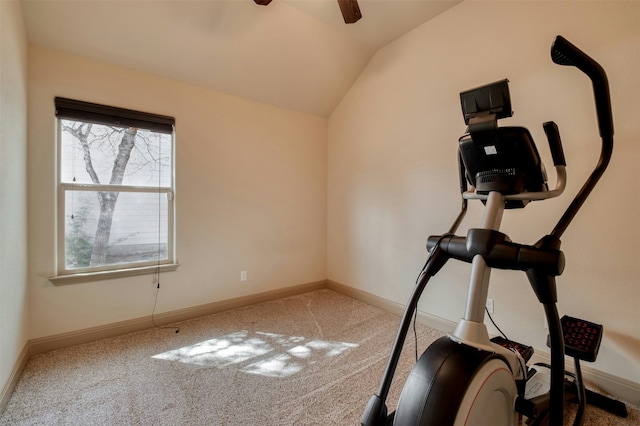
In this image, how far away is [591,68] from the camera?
42.3 inches

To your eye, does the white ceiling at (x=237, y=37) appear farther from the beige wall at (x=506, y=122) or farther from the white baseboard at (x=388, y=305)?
the white baseboard at (x=388, y=305)

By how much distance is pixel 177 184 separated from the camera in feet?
9.19

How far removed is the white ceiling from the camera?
2.17 metres

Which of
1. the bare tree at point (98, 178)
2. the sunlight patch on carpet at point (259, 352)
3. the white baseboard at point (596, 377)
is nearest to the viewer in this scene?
the white baseboard at point (596, 377)

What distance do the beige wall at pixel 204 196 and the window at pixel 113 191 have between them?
0.31 feet

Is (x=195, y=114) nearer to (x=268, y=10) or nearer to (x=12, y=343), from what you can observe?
(x=268, y=10)

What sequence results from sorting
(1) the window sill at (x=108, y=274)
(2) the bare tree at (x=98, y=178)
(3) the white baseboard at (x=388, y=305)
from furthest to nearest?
(3) the white baseboard at (x=388, y=305)
(2) the bare tree at (x=98, y=178)
(1) the window sill at (x=108, y=274)

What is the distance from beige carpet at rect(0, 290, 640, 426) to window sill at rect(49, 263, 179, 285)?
528 mm

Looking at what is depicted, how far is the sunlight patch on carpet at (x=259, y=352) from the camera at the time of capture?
2.07 meters

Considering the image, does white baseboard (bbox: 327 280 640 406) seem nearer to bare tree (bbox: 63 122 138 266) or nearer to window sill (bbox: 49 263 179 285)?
window sill (bbox: 49 263 179 285)

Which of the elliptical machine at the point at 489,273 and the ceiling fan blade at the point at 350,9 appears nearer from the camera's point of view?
the elliptical machine at the point at 489,273

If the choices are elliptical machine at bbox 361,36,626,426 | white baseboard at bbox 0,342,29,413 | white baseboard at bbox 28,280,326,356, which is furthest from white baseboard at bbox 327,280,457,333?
white baseboard at bbox 0,342,29,413

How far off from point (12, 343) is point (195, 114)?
2204mm

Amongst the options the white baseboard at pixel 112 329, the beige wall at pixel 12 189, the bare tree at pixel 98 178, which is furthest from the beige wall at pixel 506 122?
the beige wall at pixel 12 189
